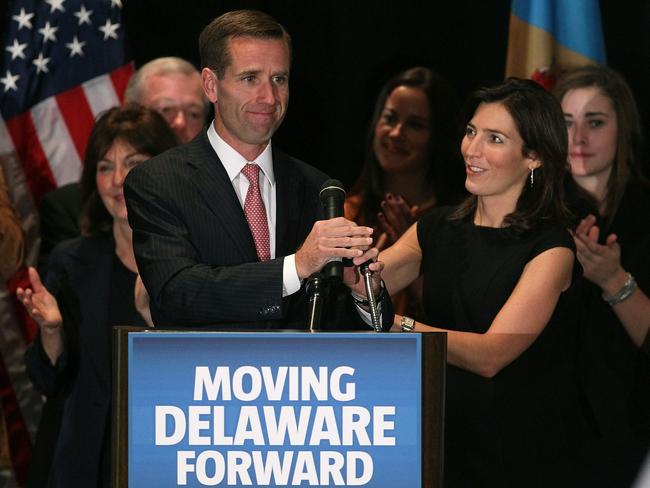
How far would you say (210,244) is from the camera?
251cm

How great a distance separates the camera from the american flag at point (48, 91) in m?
4.39

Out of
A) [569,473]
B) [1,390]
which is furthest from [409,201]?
[1,390]

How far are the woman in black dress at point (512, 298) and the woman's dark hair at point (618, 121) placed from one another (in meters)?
0.72

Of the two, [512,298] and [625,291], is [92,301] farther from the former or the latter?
[625,291]

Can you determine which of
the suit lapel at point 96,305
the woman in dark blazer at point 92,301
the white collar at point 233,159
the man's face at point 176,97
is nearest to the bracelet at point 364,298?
the white collar at point 233,159

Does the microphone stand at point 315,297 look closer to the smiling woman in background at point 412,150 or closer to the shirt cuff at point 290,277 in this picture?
the shirt cuff at point 290,277

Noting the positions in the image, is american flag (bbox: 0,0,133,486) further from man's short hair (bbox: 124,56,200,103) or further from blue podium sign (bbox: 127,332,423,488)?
blue podium sign (bbox: 127,332,423,488)

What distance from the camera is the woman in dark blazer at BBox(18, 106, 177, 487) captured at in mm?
3229

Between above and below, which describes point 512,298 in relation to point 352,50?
→ below

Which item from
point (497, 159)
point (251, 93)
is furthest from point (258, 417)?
point (497, 159)

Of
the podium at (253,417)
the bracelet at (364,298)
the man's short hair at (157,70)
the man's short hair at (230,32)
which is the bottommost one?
the podium at (253,417)

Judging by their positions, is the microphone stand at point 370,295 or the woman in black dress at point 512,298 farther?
the woman in black dress at point 512,298

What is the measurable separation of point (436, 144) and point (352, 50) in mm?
568

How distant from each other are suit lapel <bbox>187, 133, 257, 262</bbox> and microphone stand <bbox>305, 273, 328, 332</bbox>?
32cm
